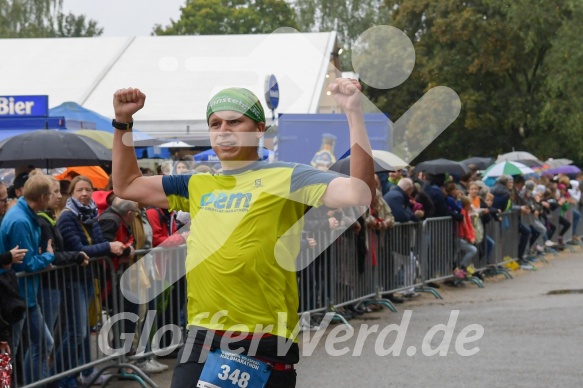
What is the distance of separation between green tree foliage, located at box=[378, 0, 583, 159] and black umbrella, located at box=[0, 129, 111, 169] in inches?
1347

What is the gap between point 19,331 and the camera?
7.68 m

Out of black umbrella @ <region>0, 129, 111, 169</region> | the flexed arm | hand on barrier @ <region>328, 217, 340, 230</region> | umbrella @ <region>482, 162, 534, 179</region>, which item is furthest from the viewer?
umbrella @ <region>482, 162, 534, 179</region>

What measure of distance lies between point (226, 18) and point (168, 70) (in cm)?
4613

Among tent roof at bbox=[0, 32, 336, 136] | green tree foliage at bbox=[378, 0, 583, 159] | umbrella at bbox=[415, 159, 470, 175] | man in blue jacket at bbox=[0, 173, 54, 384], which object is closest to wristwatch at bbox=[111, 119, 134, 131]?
man in blue jacket at bbox=[0, 173, 54, 384]

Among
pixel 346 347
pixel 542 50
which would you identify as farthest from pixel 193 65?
pixel 346 347

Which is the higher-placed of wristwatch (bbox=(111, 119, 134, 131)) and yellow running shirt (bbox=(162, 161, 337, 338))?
wristwatch (bbox=(111, 119, 134, 131))

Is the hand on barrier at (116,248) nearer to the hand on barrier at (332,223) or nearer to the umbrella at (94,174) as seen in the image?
the hand on barrier at (332,223)

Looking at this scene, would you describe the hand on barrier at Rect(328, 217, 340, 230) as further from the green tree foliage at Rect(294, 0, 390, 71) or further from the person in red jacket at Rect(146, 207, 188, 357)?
the green tree foliage at Rect(294, 0, 390, 71)

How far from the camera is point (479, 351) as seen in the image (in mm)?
10312

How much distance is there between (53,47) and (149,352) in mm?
29922

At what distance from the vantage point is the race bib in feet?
14.6

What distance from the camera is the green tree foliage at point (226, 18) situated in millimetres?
77688

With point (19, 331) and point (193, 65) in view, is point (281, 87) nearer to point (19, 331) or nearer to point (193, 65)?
point (193, 65)

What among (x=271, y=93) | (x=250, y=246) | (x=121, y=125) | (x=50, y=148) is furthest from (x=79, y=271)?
(x=271, y=93)
